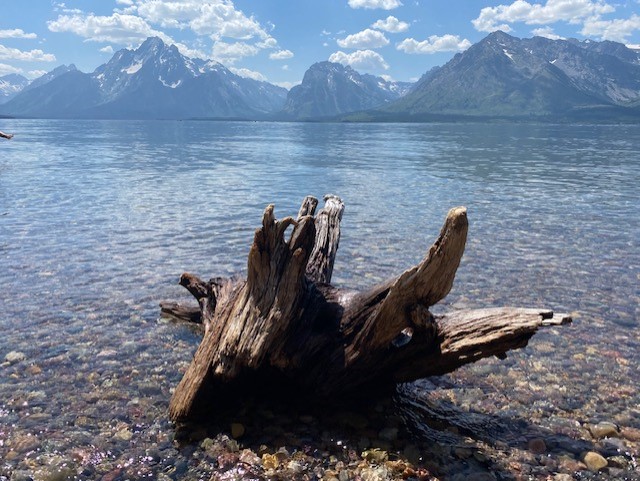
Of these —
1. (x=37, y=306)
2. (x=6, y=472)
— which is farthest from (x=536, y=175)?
(x=6, y=472)

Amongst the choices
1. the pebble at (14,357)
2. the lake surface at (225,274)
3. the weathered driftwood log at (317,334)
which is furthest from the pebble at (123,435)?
the pebble at (14,357)

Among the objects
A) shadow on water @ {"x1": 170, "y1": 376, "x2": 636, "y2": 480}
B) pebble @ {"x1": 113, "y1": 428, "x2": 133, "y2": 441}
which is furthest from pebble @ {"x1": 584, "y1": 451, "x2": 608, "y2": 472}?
pebble @ {"x1": 113, "y1": 428, "x2": 133, "y2": 441}

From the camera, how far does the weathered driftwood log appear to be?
8.18m

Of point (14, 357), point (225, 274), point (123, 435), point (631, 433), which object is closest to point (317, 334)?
point (123, 435)

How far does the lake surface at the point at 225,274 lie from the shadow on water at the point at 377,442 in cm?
6

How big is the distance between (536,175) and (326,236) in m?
40.6

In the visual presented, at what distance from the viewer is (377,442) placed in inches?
331

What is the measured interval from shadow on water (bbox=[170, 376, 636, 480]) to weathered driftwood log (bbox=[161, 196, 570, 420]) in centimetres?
49

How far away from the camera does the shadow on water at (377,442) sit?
7.76 m

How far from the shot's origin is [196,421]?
8.88 m

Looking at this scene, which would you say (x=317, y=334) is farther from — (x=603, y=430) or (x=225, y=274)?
(x=225, y=274)

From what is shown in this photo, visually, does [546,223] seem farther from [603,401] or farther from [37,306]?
[37,306]

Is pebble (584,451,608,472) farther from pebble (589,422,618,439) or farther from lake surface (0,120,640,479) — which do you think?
pebble (589,422,618,439)

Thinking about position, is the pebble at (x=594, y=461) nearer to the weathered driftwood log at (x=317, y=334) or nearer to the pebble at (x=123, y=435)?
the weathered driftwood log at (x=317, y=334)
